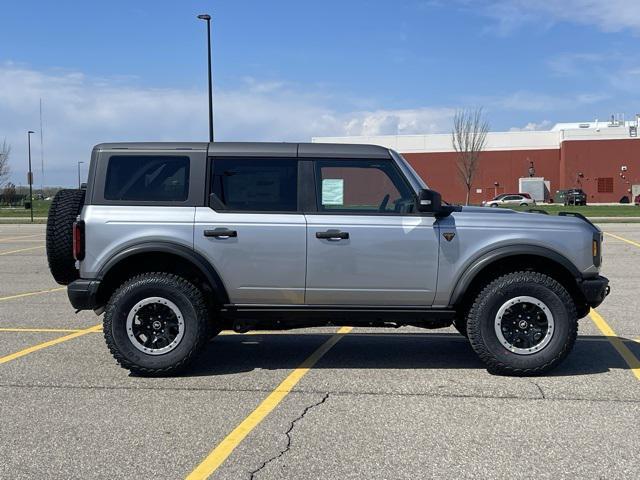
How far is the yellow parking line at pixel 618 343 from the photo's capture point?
6.02m

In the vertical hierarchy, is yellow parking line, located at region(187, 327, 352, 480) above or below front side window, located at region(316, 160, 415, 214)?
below

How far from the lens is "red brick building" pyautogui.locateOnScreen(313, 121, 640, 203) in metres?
62.2

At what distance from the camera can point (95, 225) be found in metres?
5.68

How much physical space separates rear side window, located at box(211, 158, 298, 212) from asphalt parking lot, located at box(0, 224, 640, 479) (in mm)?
1477

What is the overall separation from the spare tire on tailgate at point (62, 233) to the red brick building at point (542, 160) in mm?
56825

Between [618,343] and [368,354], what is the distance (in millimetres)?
2600

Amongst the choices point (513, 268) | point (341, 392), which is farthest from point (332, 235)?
point (513, 268)

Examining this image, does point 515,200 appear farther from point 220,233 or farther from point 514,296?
point 220,233

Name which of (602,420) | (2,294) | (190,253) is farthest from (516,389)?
(2,294)

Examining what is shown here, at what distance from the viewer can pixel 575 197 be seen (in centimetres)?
5516

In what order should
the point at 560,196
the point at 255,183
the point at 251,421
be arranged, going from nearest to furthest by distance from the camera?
the point at 251,421
the point at 255,183
the point at 560,196

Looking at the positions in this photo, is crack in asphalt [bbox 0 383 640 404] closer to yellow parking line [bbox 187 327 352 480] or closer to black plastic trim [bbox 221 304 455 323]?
yellow parking line [bbox 187 327 352 480]

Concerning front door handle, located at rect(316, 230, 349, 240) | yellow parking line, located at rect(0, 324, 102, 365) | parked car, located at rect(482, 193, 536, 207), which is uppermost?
front door handle, located at rect(316, 230, 349, 240)

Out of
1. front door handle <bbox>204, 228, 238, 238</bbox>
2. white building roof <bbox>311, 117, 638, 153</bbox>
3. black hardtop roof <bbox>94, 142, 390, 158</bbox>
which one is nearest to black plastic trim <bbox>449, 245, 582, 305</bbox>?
black hardtop roof <bbox>94, 142, 390, 158</bbox>
